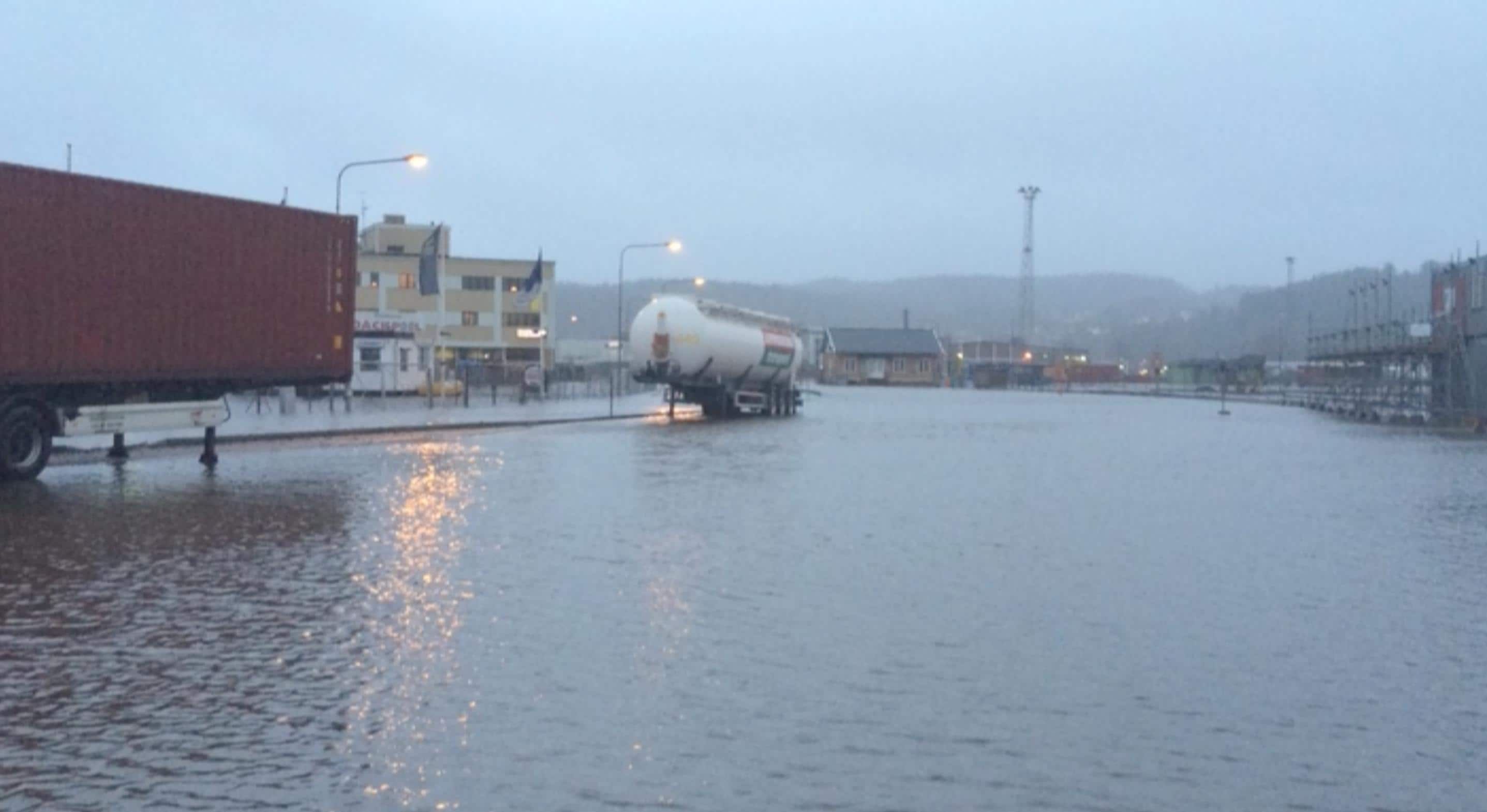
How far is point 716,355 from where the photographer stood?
49031 millimetres

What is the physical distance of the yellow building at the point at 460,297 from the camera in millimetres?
90500

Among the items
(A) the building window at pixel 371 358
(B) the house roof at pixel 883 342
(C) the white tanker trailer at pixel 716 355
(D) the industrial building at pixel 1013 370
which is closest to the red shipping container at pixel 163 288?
(C) the white tanker trailer at pixel 716 355

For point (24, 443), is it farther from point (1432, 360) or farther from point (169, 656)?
point (1432, 360)

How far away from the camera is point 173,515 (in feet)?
60.4

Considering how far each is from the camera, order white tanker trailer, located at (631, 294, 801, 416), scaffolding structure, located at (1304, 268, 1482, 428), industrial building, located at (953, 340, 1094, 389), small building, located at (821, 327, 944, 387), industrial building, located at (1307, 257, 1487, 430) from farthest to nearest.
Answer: small building, located at (821, 327, 944, 387)
industrial building, located at (953, 340, 1094, 389)
scaffolding structure, located at (1304, 268, 1482, 428)
industrial building, located at (1307, 257, 1487, 430)
white tanker trailer, located at (631, 294, 801, 416)

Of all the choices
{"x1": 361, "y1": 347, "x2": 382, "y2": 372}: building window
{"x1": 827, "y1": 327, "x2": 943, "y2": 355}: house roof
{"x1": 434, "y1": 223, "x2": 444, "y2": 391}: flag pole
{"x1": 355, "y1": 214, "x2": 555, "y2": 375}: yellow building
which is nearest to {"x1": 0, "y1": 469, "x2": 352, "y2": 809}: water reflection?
{"x1": 434, "y1": 223, "x2": 444, "y2": 391}: flag pole

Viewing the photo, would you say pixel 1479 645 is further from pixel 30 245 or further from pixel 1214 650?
pixel 30 245

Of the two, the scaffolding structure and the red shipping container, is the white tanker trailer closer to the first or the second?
the red shipping container

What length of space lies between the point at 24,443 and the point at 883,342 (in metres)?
140

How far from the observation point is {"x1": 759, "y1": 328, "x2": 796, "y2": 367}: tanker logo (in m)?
53.3

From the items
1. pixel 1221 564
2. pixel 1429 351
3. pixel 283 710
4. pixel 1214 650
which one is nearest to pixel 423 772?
pixel 283 710

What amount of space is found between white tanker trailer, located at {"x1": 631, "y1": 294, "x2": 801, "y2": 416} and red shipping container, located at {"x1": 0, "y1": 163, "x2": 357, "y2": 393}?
1913cm

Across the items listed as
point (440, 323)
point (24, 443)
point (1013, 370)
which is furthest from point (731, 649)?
point (1013, 370)

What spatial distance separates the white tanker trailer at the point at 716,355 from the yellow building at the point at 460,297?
30.9m
